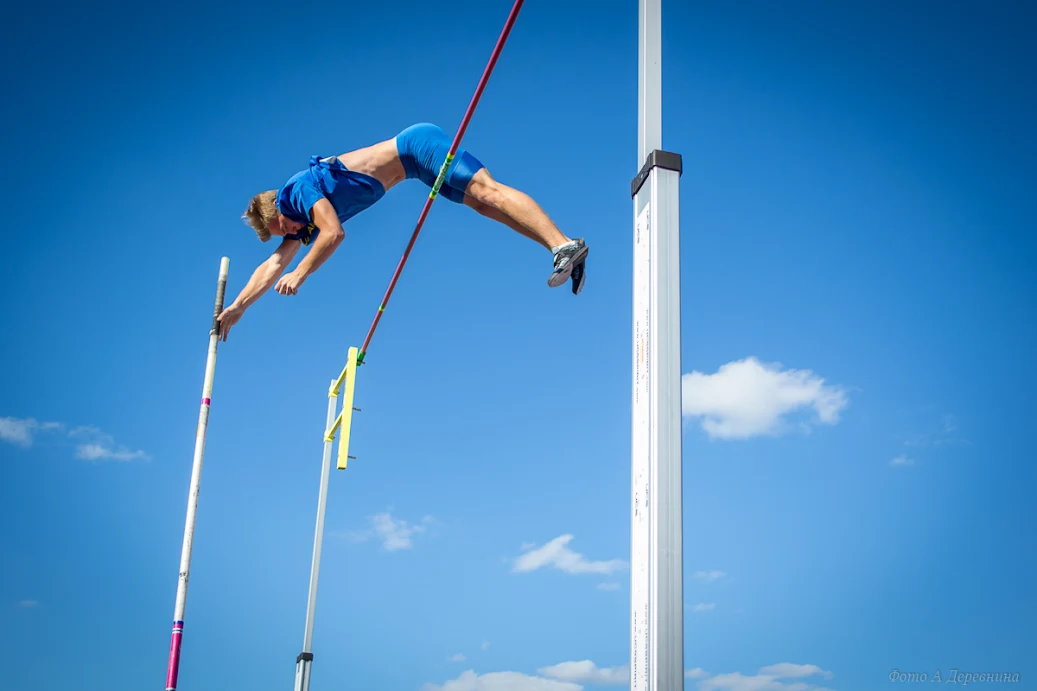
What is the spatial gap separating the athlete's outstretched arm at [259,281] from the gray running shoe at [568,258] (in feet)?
6.22

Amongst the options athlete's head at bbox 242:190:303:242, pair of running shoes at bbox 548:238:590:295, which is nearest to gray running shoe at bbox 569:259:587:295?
pair of running shoes at bbox 548:238:590:295

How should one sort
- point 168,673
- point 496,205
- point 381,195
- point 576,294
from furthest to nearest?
point 381,195 < point 168,673 < point 496,205 < point 576,294

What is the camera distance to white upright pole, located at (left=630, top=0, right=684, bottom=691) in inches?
86.0

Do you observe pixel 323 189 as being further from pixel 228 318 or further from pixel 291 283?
pixel 228 318

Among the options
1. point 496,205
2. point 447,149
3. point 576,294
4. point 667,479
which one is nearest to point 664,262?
point 667,479

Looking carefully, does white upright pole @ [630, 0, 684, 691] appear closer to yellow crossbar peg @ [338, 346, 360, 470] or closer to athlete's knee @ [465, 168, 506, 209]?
athlete's knee @ [465, 168, 506, 209]

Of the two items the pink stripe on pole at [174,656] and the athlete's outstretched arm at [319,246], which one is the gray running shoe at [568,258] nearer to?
the athlete's outstretched arm at [319,246]

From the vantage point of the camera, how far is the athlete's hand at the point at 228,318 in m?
5.10

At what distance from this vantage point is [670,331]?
2396 mm

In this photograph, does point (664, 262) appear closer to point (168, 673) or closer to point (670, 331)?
point (670, 331)

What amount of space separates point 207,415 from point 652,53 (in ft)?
11.2

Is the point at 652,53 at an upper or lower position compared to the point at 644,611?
upper

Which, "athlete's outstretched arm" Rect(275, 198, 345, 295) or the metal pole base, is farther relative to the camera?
the metal pole base

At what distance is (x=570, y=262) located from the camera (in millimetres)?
3879
